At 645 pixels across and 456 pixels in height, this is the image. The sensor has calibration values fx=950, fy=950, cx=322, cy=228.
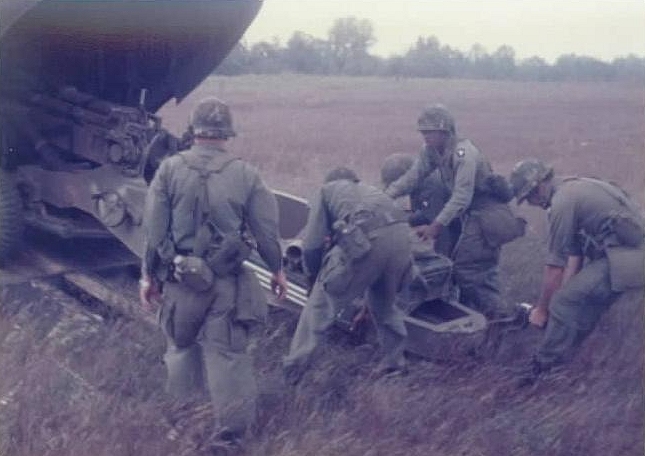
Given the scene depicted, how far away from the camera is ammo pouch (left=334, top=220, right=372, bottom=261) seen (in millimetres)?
5305

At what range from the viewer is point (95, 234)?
262 inches

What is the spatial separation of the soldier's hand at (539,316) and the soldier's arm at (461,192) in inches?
42.7

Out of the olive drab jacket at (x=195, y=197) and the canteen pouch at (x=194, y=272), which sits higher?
the olive drab jacket at (x=195, y=197)

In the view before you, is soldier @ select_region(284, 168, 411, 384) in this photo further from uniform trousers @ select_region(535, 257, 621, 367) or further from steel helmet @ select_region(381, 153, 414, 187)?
steel helmet @ select_region(381, 153, 414, 187)

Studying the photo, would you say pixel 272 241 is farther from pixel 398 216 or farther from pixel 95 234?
pixel 95 234

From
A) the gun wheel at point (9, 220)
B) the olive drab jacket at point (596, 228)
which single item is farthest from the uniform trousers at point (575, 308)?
the gun wheel at point (9, 220)

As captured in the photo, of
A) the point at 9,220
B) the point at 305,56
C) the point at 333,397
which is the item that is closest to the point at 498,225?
the point at 333,397

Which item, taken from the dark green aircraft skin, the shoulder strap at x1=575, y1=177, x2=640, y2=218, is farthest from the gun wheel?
the shoulder strap at x1=575, y1=177, x2=640, y2=218

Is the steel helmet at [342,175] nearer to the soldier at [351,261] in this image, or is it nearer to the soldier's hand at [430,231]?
the soldier at [351,261]

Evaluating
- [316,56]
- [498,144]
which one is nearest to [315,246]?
[498,144]

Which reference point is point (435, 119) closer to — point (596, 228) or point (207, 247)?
point (596, 228)

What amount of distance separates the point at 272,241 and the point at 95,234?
2.41 metres

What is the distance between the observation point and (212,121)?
15.0ft

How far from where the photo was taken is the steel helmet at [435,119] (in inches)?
267
